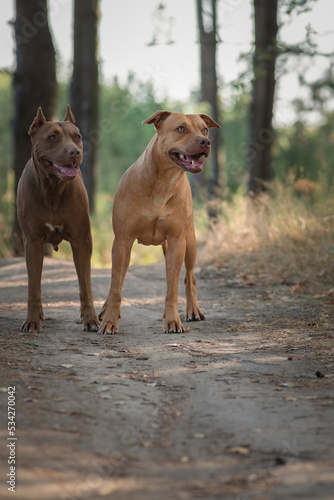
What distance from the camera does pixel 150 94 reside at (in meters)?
54.9

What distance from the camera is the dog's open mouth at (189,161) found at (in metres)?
5.74

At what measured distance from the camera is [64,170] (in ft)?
19.2

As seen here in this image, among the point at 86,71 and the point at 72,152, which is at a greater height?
the point at 86,71

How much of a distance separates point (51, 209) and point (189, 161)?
1214 millimetres

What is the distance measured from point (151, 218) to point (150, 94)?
5020 cm

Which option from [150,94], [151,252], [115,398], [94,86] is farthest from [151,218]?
[150,94]

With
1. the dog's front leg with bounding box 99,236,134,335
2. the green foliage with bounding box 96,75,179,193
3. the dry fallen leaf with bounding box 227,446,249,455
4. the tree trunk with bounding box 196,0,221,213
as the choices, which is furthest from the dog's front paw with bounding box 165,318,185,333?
the green foliage with bounding box 96,75,179,193

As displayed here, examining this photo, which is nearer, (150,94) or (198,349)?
(198,349)

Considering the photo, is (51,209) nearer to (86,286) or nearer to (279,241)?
(86,286)

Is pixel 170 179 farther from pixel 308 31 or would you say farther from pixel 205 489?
pixel 308 31

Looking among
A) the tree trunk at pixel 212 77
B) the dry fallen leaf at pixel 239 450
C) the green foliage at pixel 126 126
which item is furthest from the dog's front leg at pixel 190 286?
the green foliage at pixel 126 126

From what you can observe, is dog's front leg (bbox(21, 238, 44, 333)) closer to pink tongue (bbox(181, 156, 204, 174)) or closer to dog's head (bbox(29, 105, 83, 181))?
dog's head (bbox(29, 105, 83, 181))

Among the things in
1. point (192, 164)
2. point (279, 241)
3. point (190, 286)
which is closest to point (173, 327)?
point (190, 286)

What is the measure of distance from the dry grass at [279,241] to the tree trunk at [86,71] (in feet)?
17.7
